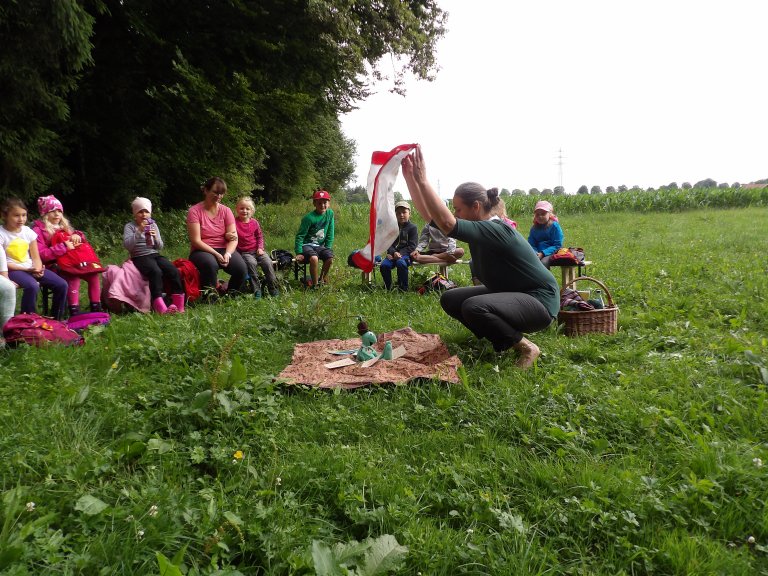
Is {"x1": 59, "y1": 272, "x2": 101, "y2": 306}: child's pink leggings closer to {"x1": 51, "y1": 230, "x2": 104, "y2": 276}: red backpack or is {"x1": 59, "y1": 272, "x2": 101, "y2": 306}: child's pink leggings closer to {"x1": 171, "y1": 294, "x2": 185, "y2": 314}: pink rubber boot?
{"x1": 51, "y1": 230, "x2": 104, "y2": 276}: red backpack

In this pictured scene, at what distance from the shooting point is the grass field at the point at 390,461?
1.90 metres

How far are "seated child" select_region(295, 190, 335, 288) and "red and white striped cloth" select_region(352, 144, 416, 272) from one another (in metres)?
3.85

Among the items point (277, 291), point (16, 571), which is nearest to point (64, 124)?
point (277, 291)

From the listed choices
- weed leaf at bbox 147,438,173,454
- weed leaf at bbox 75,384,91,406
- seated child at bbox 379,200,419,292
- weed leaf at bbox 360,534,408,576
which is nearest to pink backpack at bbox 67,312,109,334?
weed leaf at bbox 75,384,91,406

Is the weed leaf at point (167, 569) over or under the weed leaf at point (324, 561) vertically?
over

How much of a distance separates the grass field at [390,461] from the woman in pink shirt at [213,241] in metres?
1.70

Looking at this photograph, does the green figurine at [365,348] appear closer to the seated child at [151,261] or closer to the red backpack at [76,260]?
the seated child at [151,261]

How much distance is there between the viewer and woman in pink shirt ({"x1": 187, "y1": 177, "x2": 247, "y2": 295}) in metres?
6.14

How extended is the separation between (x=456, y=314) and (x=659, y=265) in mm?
4848

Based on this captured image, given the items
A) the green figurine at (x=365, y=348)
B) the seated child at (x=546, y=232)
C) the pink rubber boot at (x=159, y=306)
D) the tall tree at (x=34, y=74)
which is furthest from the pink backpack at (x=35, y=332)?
the seated child at (x=546, y=232)

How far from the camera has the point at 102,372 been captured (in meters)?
3.58

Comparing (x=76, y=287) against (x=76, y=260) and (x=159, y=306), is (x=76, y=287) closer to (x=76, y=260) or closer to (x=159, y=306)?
(x=76, y=260)

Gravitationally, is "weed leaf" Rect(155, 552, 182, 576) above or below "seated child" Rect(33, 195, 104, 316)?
below

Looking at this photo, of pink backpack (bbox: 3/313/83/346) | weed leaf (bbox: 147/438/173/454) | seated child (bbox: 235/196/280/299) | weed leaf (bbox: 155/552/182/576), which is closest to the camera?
weed leaf (bbox: 155/552/182/576)
